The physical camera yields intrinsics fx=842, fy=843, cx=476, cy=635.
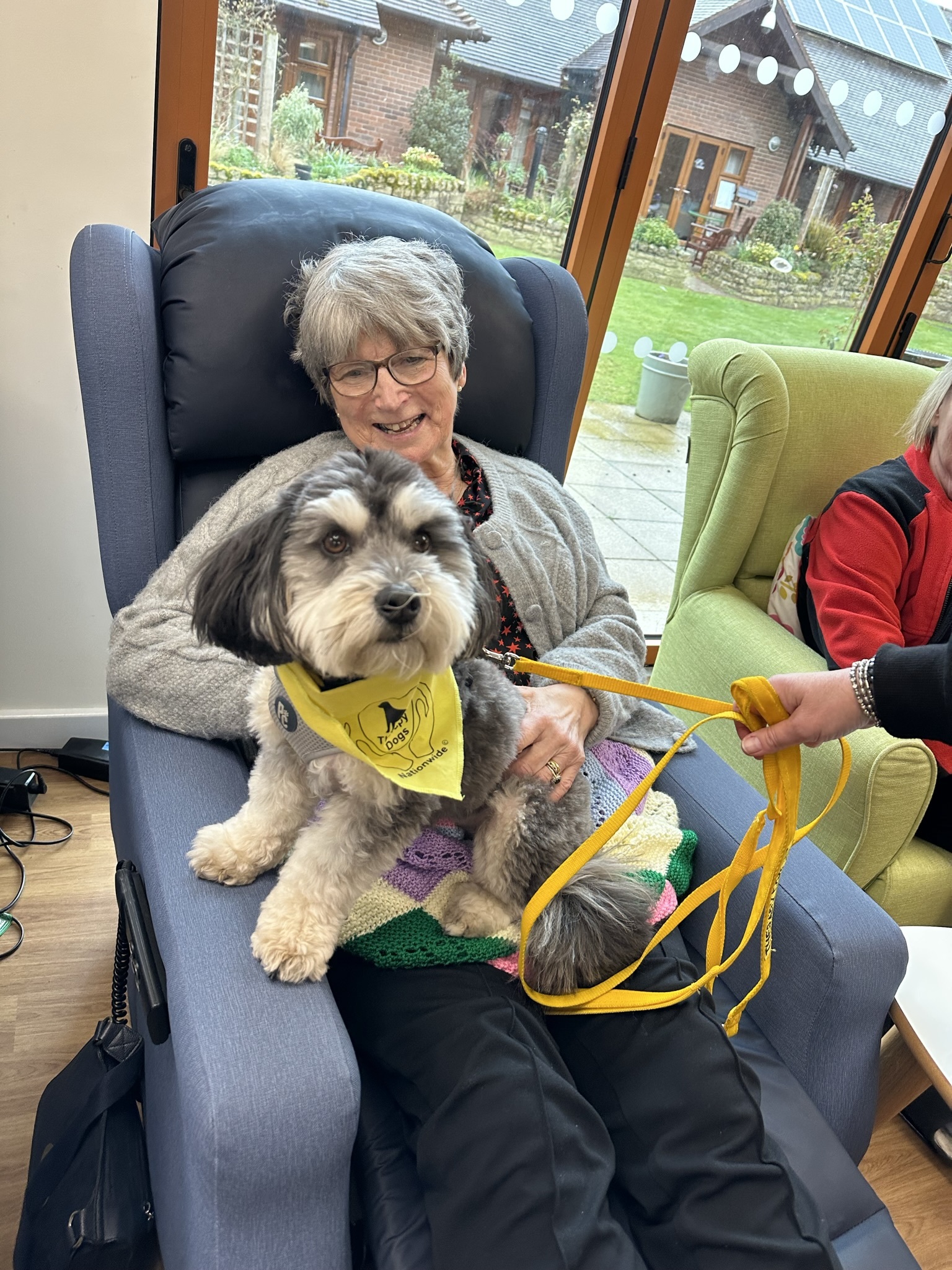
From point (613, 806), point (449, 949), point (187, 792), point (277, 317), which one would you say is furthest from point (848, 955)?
point (277, 317)

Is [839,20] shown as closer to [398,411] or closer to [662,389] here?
[662,389]

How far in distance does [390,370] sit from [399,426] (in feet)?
0.31

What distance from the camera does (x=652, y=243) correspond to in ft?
8.79

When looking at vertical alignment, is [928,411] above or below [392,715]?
above

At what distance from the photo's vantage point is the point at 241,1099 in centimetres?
85

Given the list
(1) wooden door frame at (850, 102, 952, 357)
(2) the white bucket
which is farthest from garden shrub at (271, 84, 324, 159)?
(1) wooden door frame at (850, 102, 952, 357)

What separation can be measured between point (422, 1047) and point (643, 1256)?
38cm

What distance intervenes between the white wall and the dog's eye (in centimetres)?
128

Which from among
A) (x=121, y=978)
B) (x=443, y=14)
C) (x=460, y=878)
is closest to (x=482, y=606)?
(x=460, y=878)

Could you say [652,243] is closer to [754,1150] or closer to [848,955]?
[848,955]

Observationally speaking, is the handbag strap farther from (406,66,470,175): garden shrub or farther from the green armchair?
(406,66,470,175): garden shrub

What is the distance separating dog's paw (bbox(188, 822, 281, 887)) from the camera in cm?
112

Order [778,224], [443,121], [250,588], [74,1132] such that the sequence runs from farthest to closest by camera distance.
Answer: [778,224] → [443,121] → [74,1132] → [250,588]

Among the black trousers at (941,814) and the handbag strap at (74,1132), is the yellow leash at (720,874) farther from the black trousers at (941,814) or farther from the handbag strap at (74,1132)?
the black trousers at (941,814)
